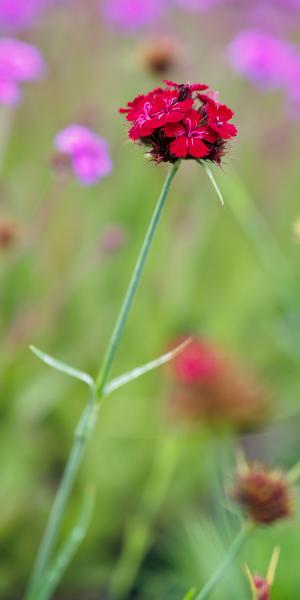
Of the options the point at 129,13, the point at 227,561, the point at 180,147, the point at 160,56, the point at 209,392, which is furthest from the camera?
the point at 129,13

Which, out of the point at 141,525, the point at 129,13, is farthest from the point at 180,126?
the point at 129,13

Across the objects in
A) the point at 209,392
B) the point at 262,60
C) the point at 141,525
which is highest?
the point at 262,60

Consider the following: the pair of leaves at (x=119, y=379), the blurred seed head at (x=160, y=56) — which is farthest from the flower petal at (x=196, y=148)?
the blurred seed head at (x=160, y=56)

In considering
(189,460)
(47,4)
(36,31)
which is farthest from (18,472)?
(36,31)

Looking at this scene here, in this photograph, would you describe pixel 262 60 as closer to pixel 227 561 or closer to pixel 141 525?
pixel 141 525

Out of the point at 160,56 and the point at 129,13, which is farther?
the point at 129,13

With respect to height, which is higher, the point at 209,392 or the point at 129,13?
the point at 129,13

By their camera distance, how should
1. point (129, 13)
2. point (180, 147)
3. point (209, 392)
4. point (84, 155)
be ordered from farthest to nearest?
1. point (129, 13)
2. point (209, 392)
3. point (84, 155)
4. point (180, 147)
